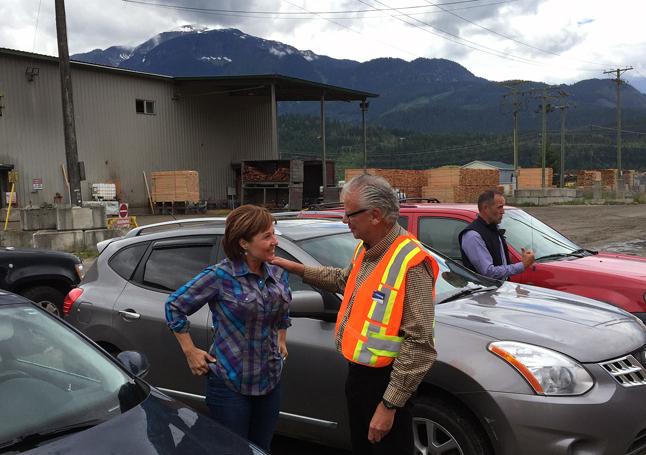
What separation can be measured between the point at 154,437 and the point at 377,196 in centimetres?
131

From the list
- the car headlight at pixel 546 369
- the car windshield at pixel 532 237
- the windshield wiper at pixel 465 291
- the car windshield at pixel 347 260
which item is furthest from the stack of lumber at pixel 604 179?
the car headlight at pixel 546 369

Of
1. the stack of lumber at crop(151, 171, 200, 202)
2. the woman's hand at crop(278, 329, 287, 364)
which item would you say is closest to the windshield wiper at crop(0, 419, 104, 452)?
the woman's hand at crop(278, 329, 287, 364)

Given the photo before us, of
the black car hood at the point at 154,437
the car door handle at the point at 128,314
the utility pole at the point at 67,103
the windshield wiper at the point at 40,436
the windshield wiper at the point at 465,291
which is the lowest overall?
the black car hood at the point at 154,437

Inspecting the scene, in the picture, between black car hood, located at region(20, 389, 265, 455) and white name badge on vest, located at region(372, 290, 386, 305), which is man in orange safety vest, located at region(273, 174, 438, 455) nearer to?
white name badge on vest, located at region(372, 290, 386, 305)

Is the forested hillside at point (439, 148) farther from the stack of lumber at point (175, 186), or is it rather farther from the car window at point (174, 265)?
the car window at point (174, 265)

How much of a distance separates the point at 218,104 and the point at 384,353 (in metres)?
32.7

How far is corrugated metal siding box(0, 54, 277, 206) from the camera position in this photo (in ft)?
83.1

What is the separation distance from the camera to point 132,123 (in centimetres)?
2936

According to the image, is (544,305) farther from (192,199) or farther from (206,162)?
(206,162)

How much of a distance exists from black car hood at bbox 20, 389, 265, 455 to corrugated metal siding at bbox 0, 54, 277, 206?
2615 cm

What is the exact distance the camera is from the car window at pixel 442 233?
6159mm

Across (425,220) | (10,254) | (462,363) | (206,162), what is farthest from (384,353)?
(206,162)

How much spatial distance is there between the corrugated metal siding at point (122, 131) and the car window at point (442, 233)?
23.7 meters

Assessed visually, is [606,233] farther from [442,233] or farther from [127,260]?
[127,260]
